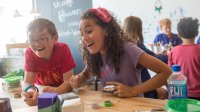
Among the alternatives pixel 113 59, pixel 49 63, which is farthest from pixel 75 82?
pixel 49 63

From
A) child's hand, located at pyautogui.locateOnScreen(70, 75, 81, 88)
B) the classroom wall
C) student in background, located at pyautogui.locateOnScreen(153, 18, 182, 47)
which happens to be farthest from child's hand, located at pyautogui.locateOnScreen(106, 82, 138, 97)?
student in background, located at pyautogui.locateOnScreen(153, 18, 182, 47)

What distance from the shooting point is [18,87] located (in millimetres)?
1682

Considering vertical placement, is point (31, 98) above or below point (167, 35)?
below

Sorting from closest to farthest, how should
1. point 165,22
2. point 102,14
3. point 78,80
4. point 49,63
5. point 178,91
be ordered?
point 178,91 → point 102,14 → point 78,80 → point 49,63 → point 165,22

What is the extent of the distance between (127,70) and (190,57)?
1.04 metres

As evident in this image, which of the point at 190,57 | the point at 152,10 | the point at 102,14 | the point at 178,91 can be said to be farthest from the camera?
the point at 152,10

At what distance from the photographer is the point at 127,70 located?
153 centimetres

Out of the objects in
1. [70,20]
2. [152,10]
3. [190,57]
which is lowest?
[190,57]

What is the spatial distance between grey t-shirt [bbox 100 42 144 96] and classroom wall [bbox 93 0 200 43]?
215 centimetres

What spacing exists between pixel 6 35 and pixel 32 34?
5.17 meters

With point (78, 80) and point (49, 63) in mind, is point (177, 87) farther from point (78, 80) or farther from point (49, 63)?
point (49, 63)

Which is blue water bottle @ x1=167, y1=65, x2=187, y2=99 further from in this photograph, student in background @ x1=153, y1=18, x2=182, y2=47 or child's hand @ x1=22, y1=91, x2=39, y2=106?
student in background @ x1=153, y1=18, x2=182, y2=47

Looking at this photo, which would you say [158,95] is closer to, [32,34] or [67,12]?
[32,34]

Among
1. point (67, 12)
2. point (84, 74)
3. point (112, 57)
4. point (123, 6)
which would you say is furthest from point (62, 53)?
point (123, 6)
